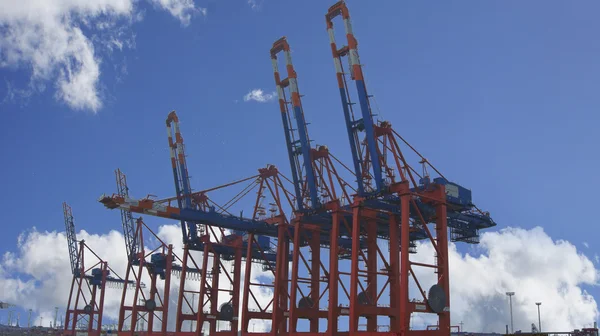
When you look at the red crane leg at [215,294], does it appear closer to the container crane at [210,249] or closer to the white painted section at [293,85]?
the container crane at [210,249]

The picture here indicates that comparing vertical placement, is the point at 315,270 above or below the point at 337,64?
below

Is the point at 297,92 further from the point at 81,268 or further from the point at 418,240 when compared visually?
the point at 81,268

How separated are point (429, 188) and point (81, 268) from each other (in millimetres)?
74814

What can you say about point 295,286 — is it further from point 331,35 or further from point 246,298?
point 331,35

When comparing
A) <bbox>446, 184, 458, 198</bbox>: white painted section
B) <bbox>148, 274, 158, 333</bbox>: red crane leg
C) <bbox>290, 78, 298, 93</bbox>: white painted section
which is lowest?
<bbox>148, 274, 158, 333</bbox>: red crane leg

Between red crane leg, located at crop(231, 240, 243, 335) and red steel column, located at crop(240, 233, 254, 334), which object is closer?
red steel column, located at crop(240, 233, 254, 334)

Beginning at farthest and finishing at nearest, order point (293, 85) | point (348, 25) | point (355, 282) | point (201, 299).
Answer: point (201, 299)
point (293, 85)
point (348, 25)
point (355, 282)

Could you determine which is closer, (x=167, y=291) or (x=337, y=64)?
(x=337, y=64)

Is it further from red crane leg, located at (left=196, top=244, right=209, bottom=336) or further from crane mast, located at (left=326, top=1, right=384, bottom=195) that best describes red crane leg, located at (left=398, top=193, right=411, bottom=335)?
red crane leg, located at (left=196, top=244, right=209, bottom=336)

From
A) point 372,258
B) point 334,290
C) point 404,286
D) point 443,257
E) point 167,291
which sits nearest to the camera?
point 404,286

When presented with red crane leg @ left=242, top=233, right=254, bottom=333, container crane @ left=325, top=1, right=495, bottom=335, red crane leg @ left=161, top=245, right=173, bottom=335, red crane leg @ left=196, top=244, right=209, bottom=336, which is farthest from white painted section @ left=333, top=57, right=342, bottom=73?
red crane leg @ left=161, top=245, right=173, bottom=335

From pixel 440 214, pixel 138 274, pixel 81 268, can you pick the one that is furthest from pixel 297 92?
pixel 81 268

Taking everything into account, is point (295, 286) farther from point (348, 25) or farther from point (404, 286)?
point (348, 25)

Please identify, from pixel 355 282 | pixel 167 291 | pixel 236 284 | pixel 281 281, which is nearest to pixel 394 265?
pixel 355 282
